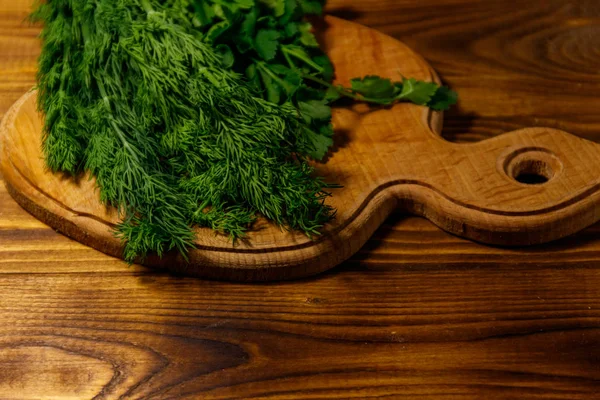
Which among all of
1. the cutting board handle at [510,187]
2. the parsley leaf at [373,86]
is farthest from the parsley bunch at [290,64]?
the cutting board handle at [510,187]

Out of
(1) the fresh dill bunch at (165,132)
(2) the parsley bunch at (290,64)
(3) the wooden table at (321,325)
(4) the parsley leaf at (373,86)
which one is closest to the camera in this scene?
(3) the wooden table at (321,325)

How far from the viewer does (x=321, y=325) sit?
168 cm

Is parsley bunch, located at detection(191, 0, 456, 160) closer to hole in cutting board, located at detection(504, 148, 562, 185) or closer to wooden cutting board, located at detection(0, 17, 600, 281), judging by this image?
wooden cutting board, located at detection(0, 17, 600, 281)

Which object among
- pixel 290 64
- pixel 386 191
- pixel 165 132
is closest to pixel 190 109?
pixel 165 132

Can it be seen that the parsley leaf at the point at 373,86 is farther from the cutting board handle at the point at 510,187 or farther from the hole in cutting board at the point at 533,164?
the hole in cutting board at the point at 533,164

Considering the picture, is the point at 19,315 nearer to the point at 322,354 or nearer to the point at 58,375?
the point at 58,375

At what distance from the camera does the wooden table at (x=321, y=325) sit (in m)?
1.59

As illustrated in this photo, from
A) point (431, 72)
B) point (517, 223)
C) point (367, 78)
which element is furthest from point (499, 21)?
point (517, 223)

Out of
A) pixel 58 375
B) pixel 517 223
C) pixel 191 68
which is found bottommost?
pixel 58 375

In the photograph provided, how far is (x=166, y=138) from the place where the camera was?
1782 mm

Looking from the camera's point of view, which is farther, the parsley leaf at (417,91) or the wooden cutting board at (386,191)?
the parsley leaf at (417,91)

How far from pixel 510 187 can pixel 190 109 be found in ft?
2.27

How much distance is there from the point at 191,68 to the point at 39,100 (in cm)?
36

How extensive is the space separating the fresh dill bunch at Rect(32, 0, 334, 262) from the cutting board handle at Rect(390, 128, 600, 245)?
0.26 meters
